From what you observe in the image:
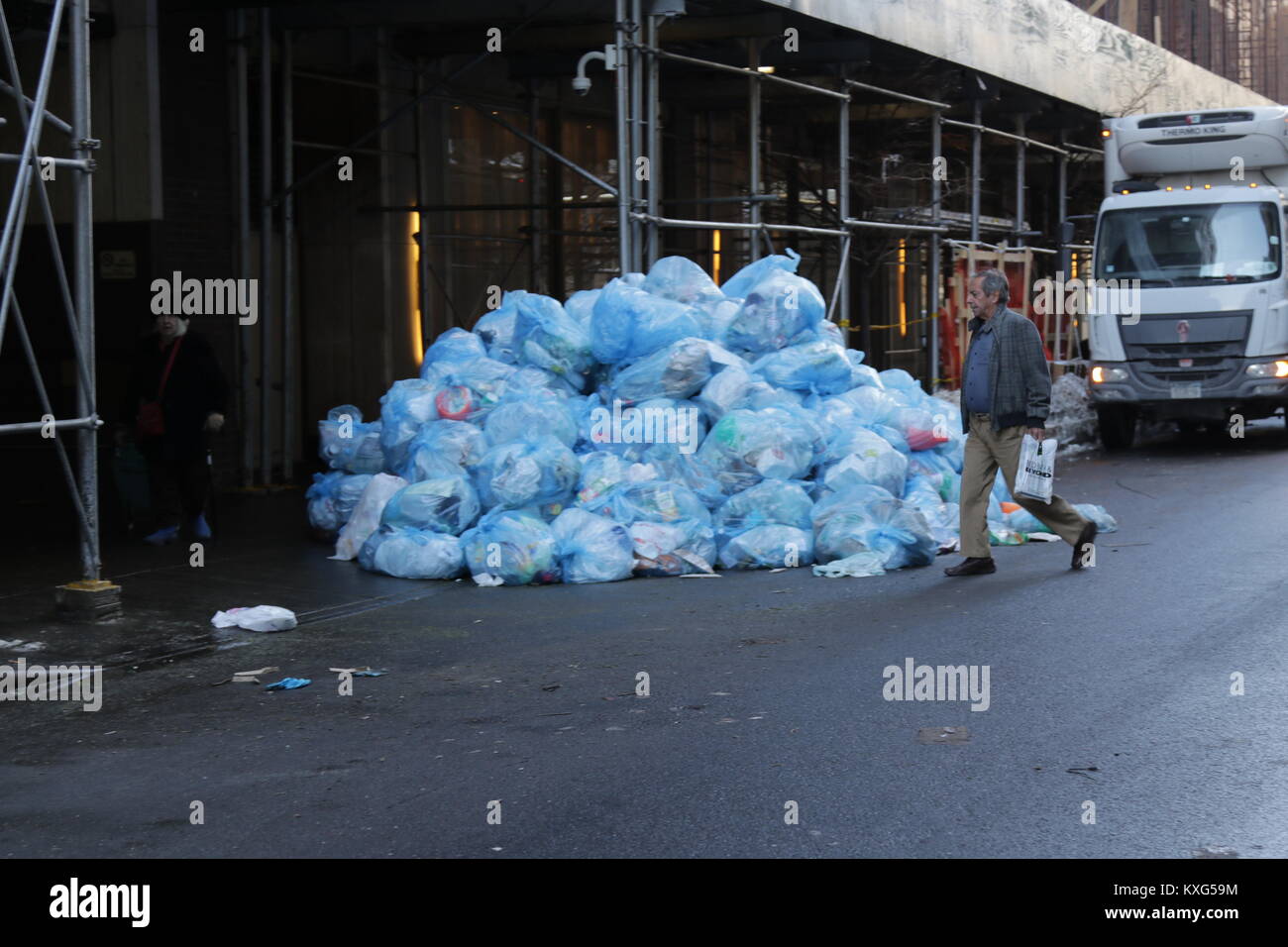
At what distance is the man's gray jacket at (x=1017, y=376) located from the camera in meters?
9.08

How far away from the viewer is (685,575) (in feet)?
31.9

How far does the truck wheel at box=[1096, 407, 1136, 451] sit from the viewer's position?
1702 centimetres

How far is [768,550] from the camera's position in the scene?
984cm

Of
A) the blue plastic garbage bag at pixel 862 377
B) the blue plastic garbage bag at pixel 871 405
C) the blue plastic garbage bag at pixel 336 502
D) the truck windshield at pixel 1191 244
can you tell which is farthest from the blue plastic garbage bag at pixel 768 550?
the truck windshield at pixel 1191 244

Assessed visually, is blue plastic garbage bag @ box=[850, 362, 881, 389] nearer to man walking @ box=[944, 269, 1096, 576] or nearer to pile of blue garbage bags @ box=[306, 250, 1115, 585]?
pile of blue garbage bags @ box=[306, 250, 1115, 585]

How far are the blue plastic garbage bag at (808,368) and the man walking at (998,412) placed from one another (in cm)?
196

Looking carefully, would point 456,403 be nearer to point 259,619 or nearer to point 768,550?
point 768,550

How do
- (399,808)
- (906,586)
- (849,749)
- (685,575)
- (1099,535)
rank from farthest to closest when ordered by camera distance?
(1099,535), (685,575), (906,586), (849,749), (399,808)

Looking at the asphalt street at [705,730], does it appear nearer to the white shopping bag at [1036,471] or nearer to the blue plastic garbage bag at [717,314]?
the white shopping bag at [1036,471]

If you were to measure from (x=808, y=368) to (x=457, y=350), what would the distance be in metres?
2.68

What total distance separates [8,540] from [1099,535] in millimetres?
7666

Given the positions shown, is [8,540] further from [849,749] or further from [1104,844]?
[1104,844]

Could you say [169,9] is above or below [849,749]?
above

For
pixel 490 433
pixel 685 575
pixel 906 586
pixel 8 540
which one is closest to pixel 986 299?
pixel 906 586
